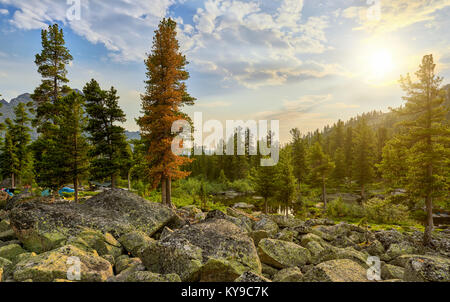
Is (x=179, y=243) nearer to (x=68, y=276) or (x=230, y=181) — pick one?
(x=68, y=276)

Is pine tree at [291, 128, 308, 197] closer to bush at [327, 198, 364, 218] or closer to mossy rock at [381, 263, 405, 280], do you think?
bush at [327, 198, 364, 218]

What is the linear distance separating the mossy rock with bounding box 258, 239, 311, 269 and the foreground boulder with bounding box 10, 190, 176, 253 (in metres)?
5.72

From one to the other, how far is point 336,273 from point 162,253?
485 centimetres

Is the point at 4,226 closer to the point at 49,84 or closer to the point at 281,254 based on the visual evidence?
the point at 281,254

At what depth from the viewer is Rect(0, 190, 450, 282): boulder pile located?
523cm

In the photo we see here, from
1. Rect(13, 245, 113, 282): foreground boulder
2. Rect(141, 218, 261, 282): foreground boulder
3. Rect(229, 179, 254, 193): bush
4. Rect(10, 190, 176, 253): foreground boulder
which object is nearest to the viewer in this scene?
Rect(13, 245, 113, 282): foreground boulder

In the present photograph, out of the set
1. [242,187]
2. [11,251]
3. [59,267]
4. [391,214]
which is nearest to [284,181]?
[391,214]

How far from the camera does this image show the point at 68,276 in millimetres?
5074

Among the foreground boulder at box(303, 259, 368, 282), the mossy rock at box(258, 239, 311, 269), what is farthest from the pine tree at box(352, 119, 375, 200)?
the foreground boulder at box(303, 259, 368, 282)

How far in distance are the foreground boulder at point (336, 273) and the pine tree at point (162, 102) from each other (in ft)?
42.3

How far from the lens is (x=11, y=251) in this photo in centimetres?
687

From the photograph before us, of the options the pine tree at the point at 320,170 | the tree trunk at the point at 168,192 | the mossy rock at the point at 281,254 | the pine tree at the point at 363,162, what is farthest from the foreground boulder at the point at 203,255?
the pine tree at the point at 363,162
